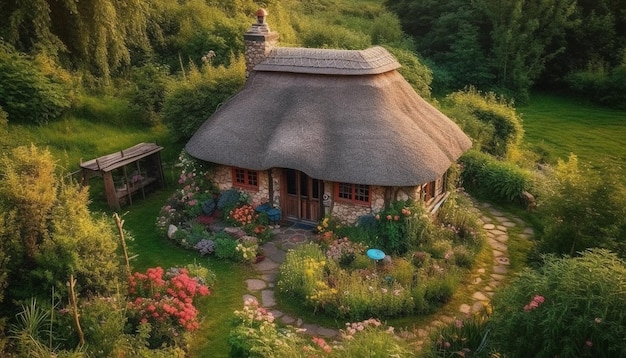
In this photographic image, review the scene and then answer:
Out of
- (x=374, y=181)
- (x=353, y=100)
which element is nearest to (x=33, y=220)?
(x=374, y=181)

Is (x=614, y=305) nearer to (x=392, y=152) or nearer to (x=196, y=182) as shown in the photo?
(x=392, y=152)

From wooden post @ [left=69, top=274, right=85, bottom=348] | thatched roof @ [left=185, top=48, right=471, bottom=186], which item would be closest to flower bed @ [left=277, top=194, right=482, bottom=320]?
thatched roof @ [left=185, top=48, right=471, bottom=186]

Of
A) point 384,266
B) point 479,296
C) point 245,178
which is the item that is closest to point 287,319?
point 384,266

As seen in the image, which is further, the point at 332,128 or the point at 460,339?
the point at 332,128

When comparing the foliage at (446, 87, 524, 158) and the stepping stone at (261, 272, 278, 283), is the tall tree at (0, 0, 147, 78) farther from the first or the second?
the foliage at (446, 87, 524, 158)

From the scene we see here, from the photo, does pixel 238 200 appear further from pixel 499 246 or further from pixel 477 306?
pixel 499 246

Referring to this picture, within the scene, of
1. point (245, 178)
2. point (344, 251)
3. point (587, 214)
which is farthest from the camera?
point (245, 178)
